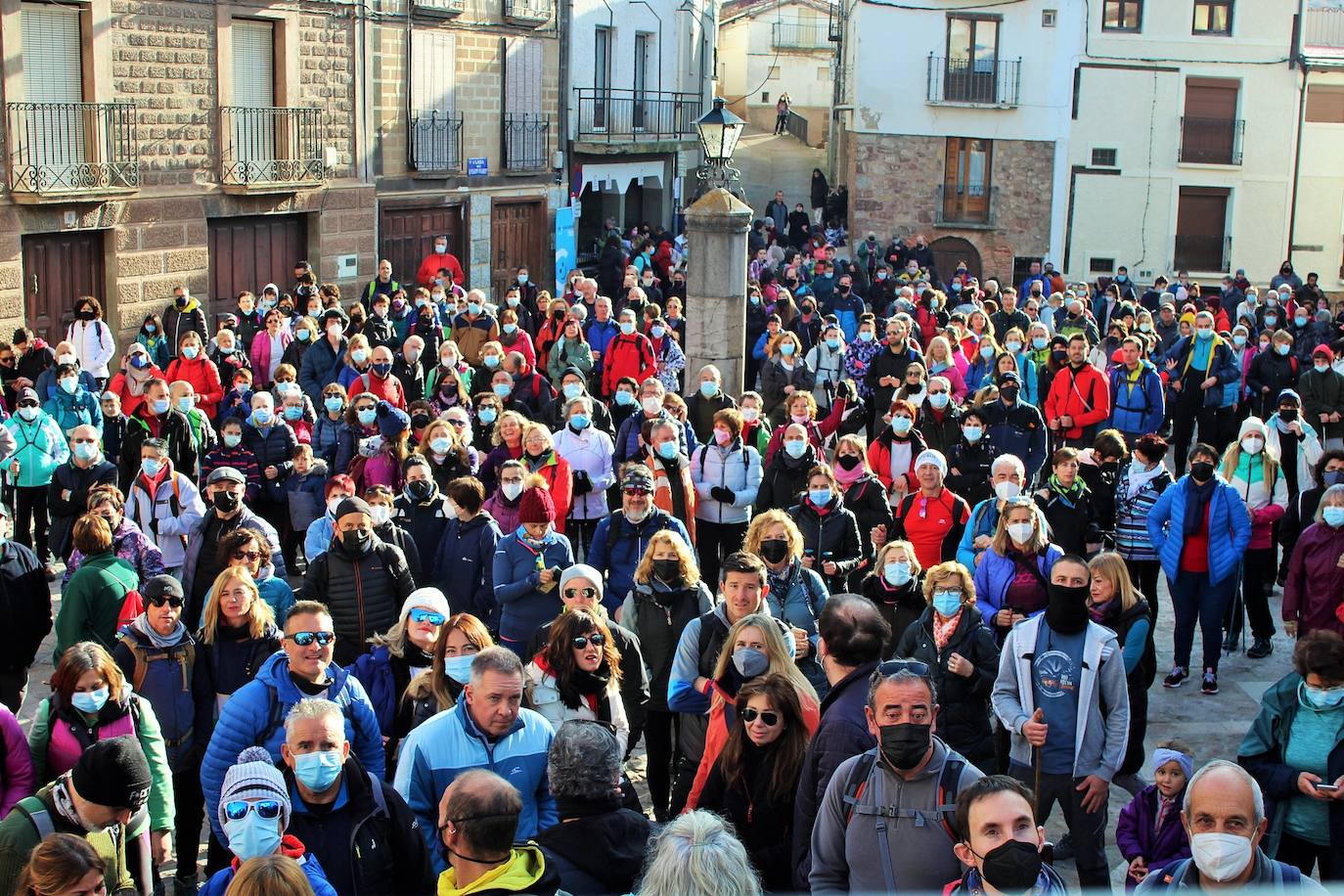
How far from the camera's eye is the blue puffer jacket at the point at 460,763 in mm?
5777

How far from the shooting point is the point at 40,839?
17.4 feet

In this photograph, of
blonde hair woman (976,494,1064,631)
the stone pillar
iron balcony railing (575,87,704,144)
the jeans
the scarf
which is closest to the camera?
the scarf

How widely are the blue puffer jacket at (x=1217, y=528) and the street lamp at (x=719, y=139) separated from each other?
5003mm

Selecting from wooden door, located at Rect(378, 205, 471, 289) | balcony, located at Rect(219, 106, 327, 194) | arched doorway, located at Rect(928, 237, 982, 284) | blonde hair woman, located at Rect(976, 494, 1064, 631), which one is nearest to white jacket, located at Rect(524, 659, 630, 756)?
blonde hair woman, located at Rect(976, 494, 1064, 631)

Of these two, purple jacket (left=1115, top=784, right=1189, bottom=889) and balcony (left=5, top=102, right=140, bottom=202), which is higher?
balcony (left=5, top=102, right=140, bottom=202)

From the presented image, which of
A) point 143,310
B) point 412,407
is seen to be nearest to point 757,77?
point 143,310

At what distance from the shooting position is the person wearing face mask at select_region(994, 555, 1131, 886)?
6840 millimetres

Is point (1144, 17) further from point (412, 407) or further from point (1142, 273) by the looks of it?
point (412, 407)

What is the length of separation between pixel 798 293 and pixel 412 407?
9888 millimetres

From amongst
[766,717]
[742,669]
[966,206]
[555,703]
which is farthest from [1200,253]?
[766,717]

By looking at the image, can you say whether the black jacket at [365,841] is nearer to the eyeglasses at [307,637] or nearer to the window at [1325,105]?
the eyeglasses at [307,637]

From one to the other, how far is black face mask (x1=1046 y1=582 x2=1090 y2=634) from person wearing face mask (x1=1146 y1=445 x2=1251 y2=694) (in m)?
3.37

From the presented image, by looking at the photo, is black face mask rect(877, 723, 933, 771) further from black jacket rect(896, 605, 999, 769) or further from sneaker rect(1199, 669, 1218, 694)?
sneaker rect(1199, 669, 1218, 694)

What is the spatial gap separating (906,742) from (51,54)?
686 inches
